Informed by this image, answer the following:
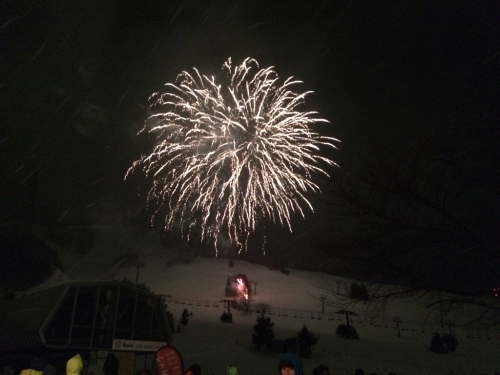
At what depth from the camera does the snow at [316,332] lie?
102 feet

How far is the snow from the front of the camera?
31.2 meters

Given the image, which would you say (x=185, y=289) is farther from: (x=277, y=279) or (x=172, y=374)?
(x=172, y=374)

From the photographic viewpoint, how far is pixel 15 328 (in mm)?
19172

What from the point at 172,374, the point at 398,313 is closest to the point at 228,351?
the point at 172,374

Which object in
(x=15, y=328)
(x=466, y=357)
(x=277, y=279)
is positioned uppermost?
(x=277, y=279)

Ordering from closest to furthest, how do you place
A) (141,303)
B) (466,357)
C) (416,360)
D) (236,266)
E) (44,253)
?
1. (141,303)
2. (416,360)
3. (466,357)
4. (44,253)
5. (236,266)

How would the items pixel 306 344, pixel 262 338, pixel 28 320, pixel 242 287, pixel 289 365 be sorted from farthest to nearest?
pixel 242 287, pixel 262 338, pixel 306 344, pixel 28 320, pixel 289 365

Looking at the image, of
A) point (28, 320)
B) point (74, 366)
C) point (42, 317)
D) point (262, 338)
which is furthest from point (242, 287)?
point (74, 366)

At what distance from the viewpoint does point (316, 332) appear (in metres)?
52.3

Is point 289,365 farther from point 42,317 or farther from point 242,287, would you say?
point 242,287

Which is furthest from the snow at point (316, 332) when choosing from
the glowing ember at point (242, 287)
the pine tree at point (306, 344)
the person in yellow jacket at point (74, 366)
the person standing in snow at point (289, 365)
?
the person in yellow jacket at point (74, 366)

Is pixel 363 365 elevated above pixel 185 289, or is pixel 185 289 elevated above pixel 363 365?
pixel 185 289

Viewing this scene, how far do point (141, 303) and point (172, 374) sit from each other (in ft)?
62.6

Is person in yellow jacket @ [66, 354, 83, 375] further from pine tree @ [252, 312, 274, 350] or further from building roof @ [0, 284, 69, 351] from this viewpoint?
pine tree @ [252, 312, 274, 350]
